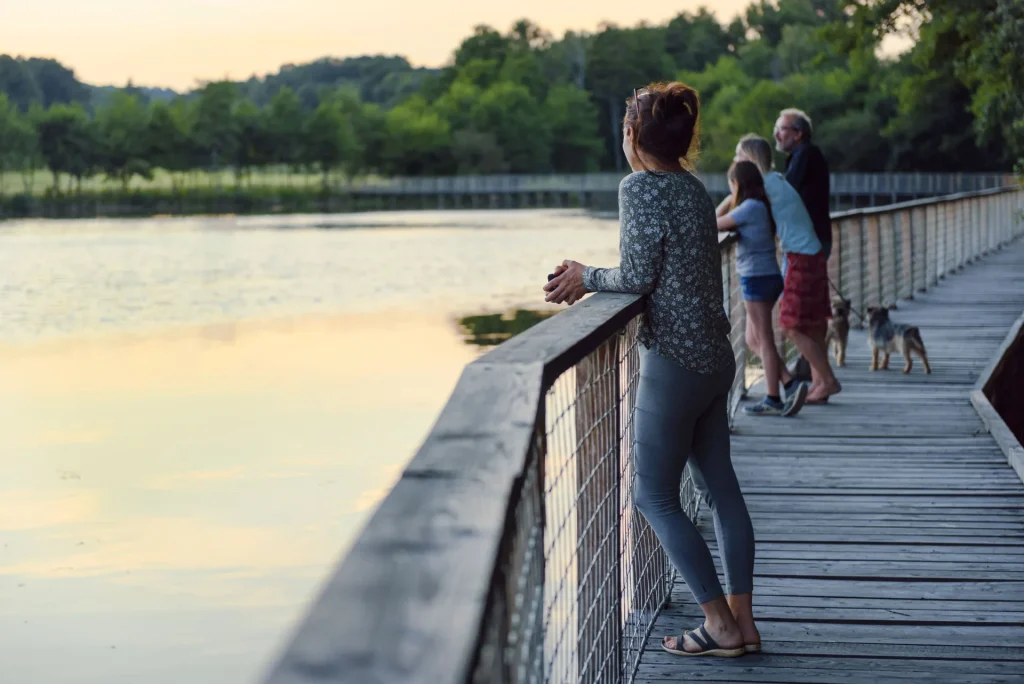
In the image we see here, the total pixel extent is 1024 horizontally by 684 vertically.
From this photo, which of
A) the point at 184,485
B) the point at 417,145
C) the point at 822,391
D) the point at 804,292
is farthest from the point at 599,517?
the point at 417,145

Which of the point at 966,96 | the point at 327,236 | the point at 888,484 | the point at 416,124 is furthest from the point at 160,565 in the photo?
the point at 416,124

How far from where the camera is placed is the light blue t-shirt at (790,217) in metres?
7.29

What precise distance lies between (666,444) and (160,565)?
12233 mm

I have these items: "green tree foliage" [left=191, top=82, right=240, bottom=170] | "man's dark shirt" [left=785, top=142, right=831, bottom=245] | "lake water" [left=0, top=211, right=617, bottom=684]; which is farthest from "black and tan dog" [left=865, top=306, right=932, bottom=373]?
"green tree foliage" [left=191, top=82, right=240, bottom=170]

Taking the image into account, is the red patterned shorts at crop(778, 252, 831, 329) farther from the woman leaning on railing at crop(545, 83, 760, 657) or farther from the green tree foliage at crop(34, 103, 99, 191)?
the green tree foliage at crop(34, 103, 99, 191)

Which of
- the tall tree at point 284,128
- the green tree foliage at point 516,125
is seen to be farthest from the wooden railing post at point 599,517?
the green tree foliage at point 516,125

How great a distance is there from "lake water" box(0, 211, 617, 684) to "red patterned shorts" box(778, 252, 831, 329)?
413 centimetres

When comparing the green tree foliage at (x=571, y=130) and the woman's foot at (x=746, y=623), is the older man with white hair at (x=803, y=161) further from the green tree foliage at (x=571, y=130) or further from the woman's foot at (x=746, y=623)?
the green tree foliage at (x=571, y=130)

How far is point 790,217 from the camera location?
7551 millimetres

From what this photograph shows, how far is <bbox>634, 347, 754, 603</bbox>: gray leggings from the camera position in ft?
11.6

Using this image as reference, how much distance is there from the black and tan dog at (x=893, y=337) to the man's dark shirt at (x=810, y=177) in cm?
258

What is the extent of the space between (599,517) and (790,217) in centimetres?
429

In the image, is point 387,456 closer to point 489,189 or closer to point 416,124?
point 489,189

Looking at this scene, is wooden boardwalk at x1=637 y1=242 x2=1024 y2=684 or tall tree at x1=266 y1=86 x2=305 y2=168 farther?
tall tree at x1=266 y1=86 x2=305 y2=168
